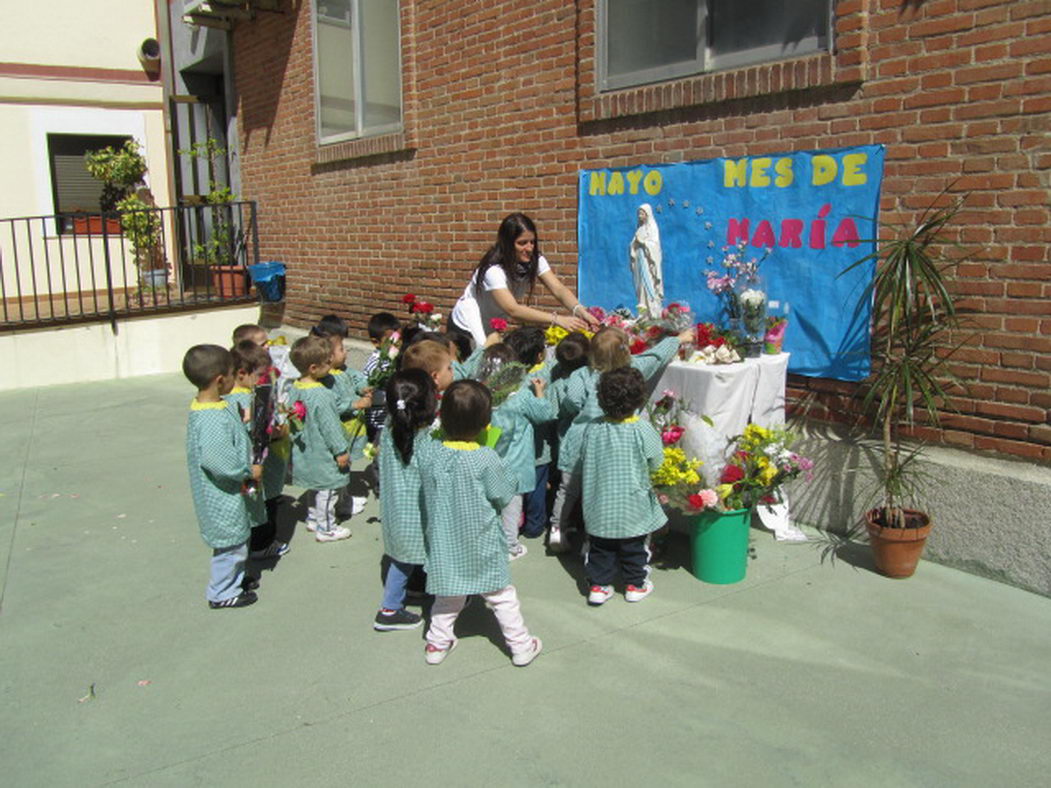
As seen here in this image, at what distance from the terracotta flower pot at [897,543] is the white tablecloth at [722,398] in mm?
803

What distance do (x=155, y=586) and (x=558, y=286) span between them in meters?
2.96

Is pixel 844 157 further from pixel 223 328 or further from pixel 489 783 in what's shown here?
pixel 223 328

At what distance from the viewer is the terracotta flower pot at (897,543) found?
172 inches

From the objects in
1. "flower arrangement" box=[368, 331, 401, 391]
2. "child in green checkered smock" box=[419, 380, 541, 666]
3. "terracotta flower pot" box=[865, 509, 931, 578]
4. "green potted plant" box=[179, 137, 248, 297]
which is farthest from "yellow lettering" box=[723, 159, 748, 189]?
"green potted plant" box=[179, 137, 248, 297]

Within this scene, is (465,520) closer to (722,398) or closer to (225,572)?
(225,572)

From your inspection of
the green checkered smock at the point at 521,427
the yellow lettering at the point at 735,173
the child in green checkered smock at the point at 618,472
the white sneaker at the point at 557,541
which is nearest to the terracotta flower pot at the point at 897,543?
the child in green checkered smock at the point at 618,472

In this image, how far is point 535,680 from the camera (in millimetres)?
3580

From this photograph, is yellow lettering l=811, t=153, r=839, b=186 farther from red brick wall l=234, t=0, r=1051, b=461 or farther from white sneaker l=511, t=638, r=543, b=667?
white sneaker l=511, t=638, r=543, b=667

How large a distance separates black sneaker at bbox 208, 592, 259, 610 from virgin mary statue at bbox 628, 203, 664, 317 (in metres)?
3.01

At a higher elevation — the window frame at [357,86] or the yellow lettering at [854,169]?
the window frame at [357,86]

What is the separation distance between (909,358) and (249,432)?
129 inches

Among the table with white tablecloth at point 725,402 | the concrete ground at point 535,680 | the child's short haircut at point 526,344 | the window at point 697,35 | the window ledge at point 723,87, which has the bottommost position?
the concrete ground at point 535,680

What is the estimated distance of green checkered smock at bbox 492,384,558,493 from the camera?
459cm

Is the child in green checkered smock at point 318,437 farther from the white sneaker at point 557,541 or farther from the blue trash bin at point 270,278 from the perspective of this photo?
the blue trash bin at point 270,278
